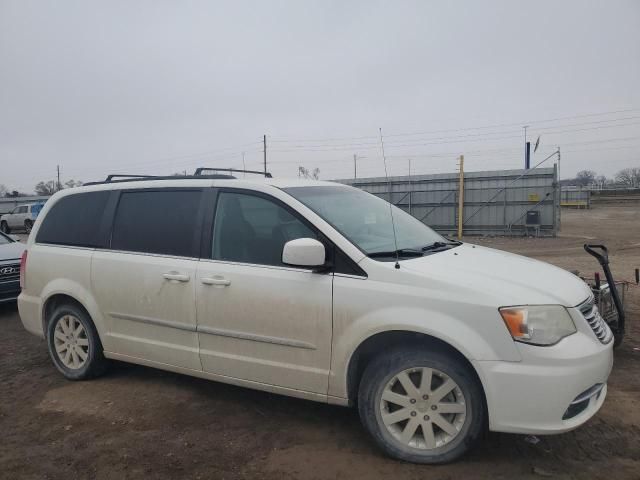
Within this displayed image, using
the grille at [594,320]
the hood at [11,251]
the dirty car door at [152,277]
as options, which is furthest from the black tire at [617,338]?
the hood at [11,251]

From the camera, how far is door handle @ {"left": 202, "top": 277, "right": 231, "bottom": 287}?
11.9ft

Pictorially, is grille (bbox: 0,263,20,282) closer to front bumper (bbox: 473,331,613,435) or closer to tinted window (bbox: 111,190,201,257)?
tinted window (bbox: 111,190,201,257)

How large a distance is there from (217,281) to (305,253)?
82cm

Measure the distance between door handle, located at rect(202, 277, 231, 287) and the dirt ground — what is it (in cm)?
100

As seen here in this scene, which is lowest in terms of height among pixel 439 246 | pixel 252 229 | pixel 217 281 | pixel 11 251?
pixel 11 251

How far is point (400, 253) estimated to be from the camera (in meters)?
3.43

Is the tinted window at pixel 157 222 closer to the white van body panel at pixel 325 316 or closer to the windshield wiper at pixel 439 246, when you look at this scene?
the white van body panel at pixel 325 316

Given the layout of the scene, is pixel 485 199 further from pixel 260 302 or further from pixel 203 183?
pixel 260 302

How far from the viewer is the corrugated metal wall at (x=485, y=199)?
18.7 metres

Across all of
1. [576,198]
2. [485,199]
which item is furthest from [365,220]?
[576,198]

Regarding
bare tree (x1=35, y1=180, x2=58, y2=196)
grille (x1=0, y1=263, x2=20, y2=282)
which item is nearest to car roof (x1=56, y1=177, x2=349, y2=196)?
grille (x1=0, y1=263, x2=20, y2=282)

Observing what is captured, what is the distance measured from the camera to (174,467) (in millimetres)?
3117

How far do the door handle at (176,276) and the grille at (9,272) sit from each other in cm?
482

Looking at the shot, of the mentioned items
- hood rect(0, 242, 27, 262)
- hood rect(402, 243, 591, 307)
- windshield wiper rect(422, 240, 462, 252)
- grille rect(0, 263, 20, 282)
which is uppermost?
windshield wiper rect(422, 240, 462, 252)
